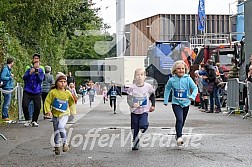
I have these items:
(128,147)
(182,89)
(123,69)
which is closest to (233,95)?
(182,89)

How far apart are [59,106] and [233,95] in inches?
429

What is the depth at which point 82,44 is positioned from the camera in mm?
62094

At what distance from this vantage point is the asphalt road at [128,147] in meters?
8.73

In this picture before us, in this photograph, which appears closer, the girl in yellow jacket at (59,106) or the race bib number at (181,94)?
the girl in yellow jacket at (59,106)

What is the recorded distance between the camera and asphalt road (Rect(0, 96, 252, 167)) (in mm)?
8734

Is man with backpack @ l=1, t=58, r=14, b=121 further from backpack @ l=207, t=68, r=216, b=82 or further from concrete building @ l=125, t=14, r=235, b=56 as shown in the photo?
concrete building @ l=125, t=14, r=235, b=56

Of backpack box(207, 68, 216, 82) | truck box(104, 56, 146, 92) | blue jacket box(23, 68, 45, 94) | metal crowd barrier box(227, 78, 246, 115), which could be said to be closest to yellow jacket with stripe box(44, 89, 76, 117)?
blue jacket box(23, 68, 45, 94)

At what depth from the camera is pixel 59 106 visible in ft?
33.5

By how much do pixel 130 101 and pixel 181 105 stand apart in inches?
39.6

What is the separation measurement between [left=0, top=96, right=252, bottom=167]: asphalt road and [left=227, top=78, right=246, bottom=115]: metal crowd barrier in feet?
16.4

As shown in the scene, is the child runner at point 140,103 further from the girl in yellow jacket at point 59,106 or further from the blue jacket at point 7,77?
the blue jacket at point 7,77

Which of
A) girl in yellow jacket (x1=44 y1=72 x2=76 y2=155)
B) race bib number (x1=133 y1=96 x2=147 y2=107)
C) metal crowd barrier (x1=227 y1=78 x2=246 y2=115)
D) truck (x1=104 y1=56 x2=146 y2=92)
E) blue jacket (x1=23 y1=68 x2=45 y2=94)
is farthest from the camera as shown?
A: truck (x1=104 y1=56 x2=146 y2=92)

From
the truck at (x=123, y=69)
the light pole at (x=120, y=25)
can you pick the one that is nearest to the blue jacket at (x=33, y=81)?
the light pole at (x=120, y=25)

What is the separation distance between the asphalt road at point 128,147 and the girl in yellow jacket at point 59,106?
426mm
